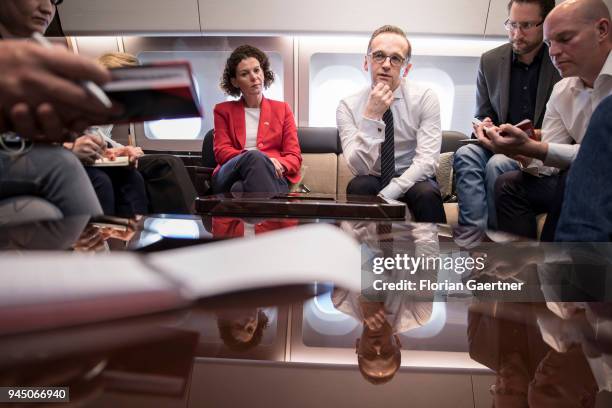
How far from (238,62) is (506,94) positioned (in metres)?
1.28

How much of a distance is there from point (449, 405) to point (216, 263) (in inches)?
11.4

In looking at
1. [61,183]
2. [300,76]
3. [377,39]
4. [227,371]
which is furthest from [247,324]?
[300,76]

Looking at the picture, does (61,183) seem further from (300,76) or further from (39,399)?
(300,76)

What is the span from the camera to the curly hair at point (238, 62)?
2271 millimetres

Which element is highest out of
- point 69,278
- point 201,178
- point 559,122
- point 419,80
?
point 69,278

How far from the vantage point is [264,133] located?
2.26 meters

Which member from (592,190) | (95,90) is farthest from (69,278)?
(592,190)

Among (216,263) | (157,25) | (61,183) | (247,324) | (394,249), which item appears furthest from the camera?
(157,25)

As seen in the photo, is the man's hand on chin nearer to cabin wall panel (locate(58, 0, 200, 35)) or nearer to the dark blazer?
the dark blazer

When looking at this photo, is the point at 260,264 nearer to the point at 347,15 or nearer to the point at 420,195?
the point at 420,195

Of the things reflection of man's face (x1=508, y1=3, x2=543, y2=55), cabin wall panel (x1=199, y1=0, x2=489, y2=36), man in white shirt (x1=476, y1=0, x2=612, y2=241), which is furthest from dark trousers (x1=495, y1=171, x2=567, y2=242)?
cabin wall panel (x1=199, y1=0, x2=489, y2=36)

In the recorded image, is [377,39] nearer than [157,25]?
Yes

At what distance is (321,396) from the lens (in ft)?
0.72

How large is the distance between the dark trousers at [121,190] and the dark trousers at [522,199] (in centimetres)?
144
